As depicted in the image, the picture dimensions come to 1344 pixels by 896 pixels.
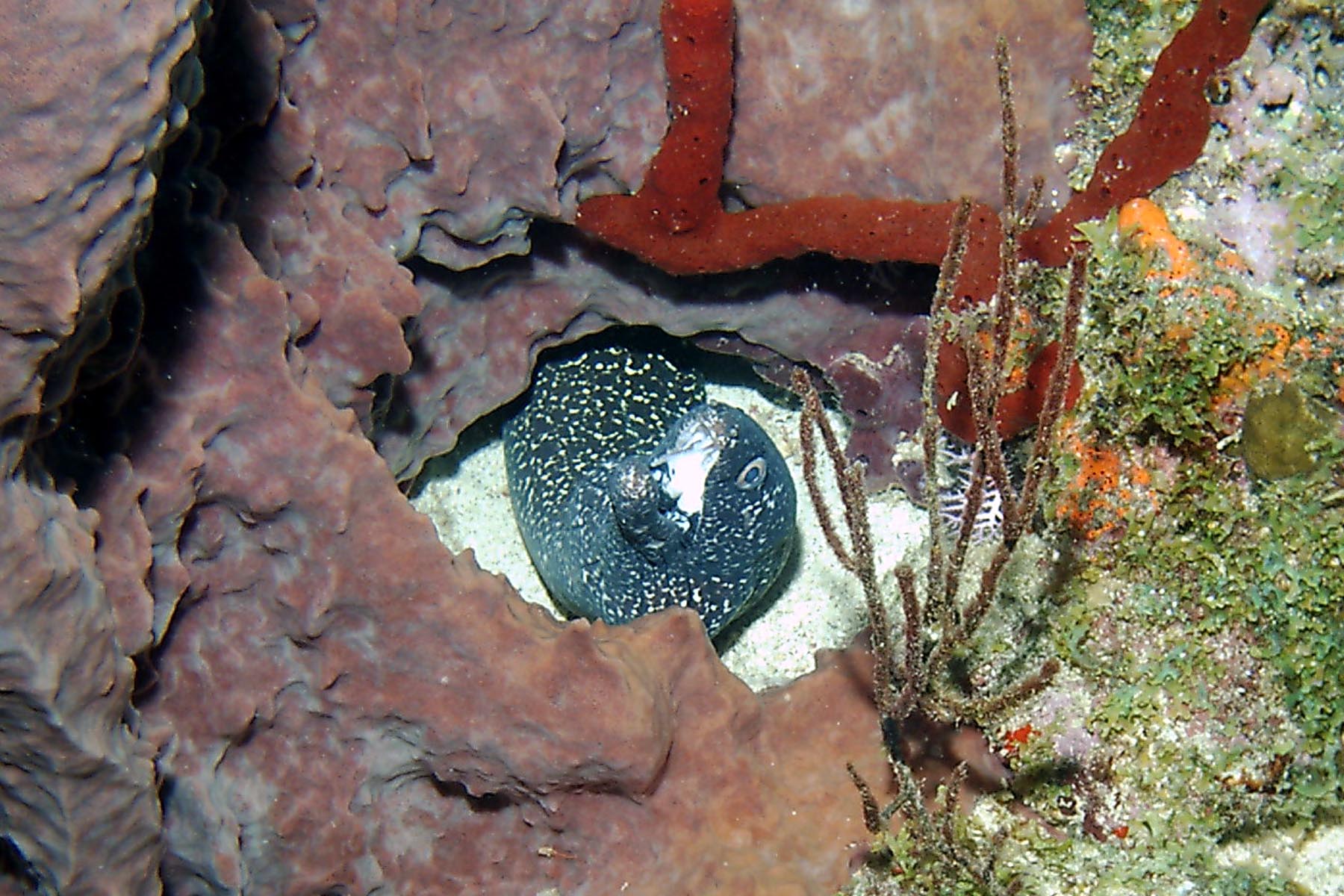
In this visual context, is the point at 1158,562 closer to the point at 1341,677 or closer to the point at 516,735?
the point at 1341,677

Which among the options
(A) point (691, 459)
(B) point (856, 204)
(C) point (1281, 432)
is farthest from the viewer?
(A) point (691, 459)

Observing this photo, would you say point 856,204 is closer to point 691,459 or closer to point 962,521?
point 691,459

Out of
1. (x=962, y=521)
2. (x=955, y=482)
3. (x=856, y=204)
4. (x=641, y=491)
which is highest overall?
(x=856, y=204)

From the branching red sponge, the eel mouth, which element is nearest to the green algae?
the branching red sponge

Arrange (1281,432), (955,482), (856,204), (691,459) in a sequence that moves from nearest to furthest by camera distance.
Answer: (1281,432)
(856,204)
(691,459)
(955,482)

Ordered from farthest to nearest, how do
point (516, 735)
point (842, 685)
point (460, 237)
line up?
point (460, 237), point (842, 685), point (516, 735)

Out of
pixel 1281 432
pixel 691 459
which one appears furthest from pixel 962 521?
pixel 691 459

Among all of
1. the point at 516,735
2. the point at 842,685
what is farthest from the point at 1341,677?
the point at 516,735
